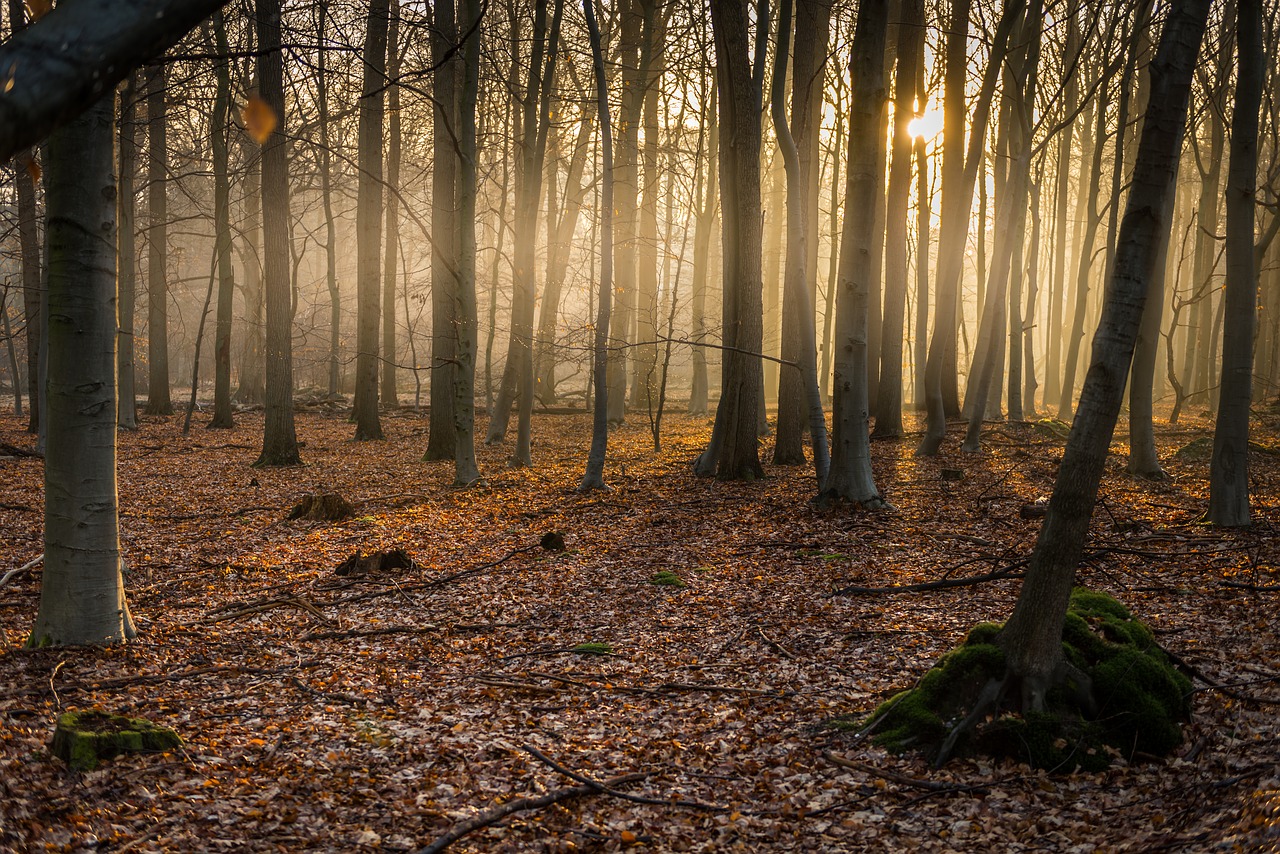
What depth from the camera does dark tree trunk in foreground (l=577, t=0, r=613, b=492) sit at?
1116cm

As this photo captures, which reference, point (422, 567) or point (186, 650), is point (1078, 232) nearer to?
point (422, 567)

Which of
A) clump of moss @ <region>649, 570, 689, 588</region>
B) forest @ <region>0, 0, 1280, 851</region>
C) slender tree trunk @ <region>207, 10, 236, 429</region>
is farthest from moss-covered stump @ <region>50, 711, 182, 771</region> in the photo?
slender tree trunk @ <region>207, 10, 236, 429</region>

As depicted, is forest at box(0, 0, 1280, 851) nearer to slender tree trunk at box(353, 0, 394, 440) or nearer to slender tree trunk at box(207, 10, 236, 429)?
slender tree trunk at box(353, 0, 394, 440)

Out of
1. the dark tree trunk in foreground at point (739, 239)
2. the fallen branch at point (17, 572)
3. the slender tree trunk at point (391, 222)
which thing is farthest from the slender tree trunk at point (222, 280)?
the fallen branch at point (17, 572)

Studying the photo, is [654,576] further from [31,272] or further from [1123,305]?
[31,272]

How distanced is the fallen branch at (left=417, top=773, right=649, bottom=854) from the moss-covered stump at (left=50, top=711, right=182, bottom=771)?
1647mm

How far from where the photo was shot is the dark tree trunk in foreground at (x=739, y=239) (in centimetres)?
1205

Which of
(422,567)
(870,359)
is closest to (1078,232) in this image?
(870,359)

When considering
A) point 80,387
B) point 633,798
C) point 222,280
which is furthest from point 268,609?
point 222,280

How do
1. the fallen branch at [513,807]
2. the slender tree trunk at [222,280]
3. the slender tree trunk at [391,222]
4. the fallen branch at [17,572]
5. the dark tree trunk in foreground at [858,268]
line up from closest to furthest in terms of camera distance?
the fallen branch at [513,807]
the fallen branch at [17,572]
the dark tree trunk in foreground at [858,268]
the slender tree trunk at [222,280]
the slender tree trunk at [391,222]

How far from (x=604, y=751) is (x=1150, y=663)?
2907 mm

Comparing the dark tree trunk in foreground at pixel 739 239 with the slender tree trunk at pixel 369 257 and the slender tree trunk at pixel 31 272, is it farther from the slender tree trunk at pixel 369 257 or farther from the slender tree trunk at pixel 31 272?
the slender tree trunk at pixel 31 272

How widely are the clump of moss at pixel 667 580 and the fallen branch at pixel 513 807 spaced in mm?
3583

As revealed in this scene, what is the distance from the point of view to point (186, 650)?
5.84m
